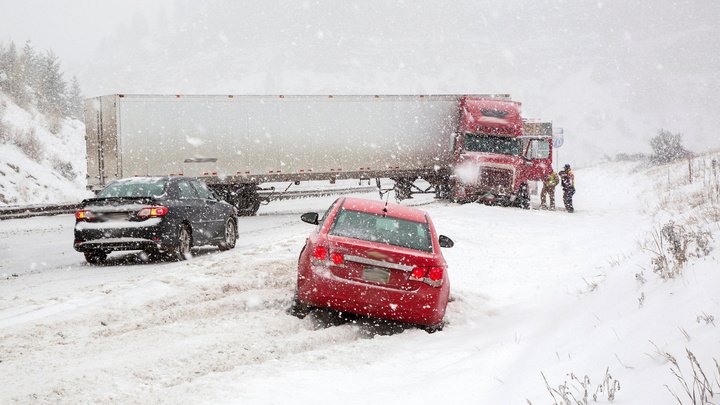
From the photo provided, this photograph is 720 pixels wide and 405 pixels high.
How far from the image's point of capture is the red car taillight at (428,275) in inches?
287

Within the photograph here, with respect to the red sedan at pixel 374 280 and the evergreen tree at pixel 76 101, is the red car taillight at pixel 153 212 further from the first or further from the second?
the evergreen tree at pixel 76 101

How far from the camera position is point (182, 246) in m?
12.2

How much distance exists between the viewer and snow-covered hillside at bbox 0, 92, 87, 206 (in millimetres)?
27812

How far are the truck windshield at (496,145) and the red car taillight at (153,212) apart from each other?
14.9m

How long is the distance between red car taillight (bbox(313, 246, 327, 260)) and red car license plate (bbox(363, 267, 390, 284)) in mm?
464

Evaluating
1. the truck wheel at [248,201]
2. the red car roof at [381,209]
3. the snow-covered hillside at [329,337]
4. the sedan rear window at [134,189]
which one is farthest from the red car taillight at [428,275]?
the truck wheel at [248,201]

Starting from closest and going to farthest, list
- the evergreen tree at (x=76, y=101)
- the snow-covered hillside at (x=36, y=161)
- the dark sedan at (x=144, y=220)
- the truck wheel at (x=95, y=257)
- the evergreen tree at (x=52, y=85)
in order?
the dark sedan at (x=144, y=220)
the truck wheel at (x=95, y=257)
the snow-covered hillside at (x=36, y=161)
the evergreen tree at (x=52, y=85)
the evergreen tree at (x=76, y=101)

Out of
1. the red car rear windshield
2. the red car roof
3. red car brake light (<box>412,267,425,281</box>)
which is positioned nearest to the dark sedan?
the red car roof

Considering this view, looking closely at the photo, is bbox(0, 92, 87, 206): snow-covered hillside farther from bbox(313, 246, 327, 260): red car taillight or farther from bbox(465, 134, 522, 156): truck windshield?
bbox(313, 246, 327, 260): red car taillight

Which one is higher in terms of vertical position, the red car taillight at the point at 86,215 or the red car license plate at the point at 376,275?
the red car taillight at the point at 86,215

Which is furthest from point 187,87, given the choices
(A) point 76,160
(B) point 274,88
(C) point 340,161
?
(C) point 340,161

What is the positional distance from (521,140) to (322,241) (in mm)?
18056

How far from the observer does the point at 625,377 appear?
4.20 m

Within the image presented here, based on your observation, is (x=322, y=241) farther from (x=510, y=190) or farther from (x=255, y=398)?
(x=510, y=190)
